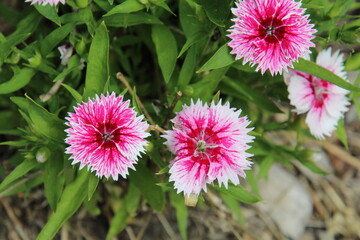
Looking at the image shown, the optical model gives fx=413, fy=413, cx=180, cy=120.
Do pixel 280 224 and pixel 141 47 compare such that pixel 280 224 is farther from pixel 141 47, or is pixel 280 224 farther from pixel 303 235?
pixel 141 47

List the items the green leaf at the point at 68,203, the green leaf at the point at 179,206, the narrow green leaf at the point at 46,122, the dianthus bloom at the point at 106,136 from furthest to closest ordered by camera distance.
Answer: the green leaf at the point at 179,206 < the green leaf at the point at 68,203 < the narrow green leaf at the point at 46,122 < the dianthus bloom at the point at 106,136

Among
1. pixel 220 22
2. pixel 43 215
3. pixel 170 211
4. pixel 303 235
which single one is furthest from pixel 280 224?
pixel 220 22

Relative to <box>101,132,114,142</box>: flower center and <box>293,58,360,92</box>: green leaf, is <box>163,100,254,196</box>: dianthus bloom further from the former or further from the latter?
<box>293,58,360,92</box>: green leaf

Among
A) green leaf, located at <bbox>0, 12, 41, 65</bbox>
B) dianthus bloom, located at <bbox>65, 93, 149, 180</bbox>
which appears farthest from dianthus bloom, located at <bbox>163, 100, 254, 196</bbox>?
green leaf, located at <bbox>0, 12, 41, 65</bbox>

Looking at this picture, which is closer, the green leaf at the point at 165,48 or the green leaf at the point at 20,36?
the green leaf at the point at 20,36

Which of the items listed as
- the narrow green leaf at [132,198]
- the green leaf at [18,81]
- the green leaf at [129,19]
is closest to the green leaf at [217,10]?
the green leaf at [129,19]

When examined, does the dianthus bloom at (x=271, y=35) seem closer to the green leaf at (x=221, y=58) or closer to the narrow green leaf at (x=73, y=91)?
the green leaf at (x=221, y=58)
